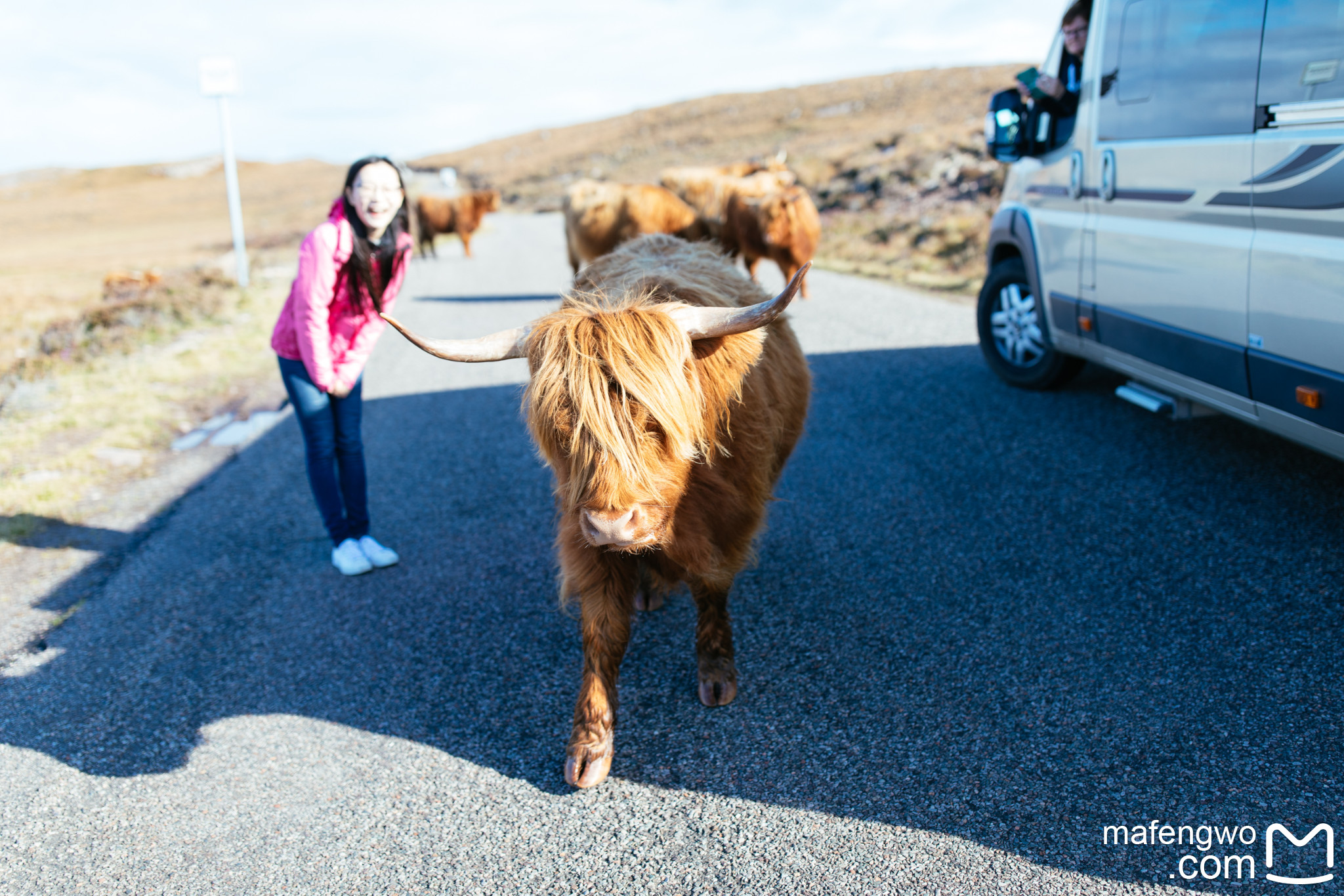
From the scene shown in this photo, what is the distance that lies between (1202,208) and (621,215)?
7521 millimetres

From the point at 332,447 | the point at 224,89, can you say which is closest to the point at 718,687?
the point at 332,447

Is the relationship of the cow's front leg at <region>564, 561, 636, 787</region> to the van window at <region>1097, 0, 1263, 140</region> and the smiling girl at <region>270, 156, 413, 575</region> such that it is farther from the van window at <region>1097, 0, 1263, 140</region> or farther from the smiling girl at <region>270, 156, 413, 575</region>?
the van window at <region>1097, 0, 1263, 140</region>

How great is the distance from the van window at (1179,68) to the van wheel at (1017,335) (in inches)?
63.7

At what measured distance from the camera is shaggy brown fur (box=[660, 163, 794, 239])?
11.0 m

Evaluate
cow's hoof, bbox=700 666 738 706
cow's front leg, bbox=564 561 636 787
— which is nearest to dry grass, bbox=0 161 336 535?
cow's front leg, bbox=564 561 636 787

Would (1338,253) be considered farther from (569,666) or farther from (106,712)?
(106,712)

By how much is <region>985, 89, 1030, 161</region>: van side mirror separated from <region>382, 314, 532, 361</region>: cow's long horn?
446 cm

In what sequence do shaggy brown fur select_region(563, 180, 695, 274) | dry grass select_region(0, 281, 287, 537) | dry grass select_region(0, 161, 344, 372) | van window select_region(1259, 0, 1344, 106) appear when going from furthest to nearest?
dry grass select_region(0, 161, 344, 372) < shaggy brown fur select_region(563, 180, 695, 274) < dry grass select_region(0, 281, 287, 537) < van window select_region(1259, 0, 1344, 106)

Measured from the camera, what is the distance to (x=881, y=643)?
341cm

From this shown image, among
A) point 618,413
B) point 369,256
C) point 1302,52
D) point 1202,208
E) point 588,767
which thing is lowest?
point 588,767

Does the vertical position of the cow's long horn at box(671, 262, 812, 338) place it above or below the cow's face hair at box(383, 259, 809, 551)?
above

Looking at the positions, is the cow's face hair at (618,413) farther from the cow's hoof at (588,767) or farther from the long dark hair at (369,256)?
the long dark hair at (369,256)

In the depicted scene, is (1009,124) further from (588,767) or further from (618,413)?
(588,767)

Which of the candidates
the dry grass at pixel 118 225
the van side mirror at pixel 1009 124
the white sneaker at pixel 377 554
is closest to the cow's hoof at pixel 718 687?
the white sneaker at pixel 377 554
